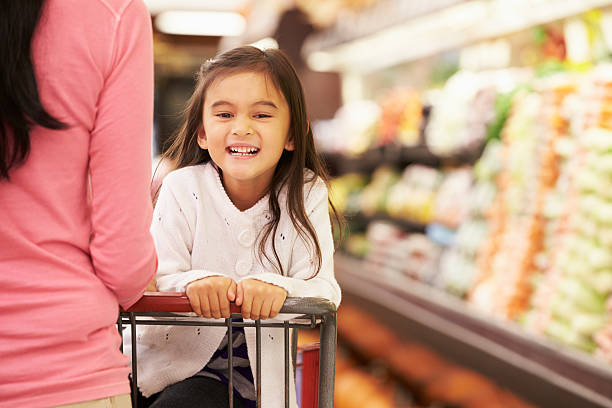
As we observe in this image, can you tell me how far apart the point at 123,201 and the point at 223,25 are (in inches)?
441

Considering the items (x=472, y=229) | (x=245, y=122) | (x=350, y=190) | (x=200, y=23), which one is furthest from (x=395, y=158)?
(x=200, y=23)

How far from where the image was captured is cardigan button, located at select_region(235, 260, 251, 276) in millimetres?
1609

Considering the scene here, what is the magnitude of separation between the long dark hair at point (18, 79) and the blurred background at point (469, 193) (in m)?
0.73

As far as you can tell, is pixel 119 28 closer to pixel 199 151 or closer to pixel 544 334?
pixel 199 151

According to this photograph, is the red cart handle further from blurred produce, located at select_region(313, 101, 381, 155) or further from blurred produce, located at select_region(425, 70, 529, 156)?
blurred produce, located at select_region(313, 101, 381, 155)

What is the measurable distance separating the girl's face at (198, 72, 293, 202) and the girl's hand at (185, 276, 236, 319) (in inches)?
10.8

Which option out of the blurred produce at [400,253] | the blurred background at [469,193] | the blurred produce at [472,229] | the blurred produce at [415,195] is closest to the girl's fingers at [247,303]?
the blurred background at [469,193]

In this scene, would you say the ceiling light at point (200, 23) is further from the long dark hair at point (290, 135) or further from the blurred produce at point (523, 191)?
the long dark hair at point (290, 135)

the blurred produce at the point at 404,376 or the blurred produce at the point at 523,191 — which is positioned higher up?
the blurred produce at the point at 523,191

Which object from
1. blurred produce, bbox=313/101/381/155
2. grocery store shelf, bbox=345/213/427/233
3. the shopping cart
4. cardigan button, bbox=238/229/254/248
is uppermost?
blurred produce, bbox=313/101/381/155

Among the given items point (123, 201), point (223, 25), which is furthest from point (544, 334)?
point (223, 25)

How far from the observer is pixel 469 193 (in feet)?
14.3

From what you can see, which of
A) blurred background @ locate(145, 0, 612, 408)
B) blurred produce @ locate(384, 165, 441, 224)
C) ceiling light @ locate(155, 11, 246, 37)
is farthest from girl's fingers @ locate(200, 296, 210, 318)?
ceiling light @ locate(155, 11, 246, 37)

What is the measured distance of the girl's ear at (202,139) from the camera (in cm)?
166
